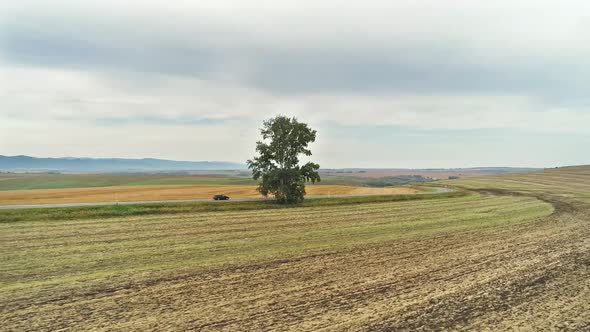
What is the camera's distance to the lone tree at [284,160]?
168 ft

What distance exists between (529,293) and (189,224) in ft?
86.6

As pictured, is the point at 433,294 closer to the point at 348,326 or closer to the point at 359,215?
the point at 348,326

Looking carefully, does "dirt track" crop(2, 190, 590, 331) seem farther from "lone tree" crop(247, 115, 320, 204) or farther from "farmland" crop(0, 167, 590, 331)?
"lone tree" crop(247, 115, 320, 204)

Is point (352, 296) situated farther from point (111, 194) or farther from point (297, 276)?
point (111, 194)

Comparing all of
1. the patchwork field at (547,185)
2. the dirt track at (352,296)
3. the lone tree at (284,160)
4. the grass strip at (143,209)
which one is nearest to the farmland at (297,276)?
the dirt track at (352,296)

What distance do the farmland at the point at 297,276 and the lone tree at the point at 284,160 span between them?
732 inches

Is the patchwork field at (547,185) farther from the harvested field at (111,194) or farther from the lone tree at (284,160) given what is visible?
the lone tree at (284,160)

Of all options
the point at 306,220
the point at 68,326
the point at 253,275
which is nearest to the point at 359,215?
the point at 306,220

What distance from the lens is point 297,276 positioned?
16578mm

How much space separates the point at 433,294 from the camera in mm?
14219

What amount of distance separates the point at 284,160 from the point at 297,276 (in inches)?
1424

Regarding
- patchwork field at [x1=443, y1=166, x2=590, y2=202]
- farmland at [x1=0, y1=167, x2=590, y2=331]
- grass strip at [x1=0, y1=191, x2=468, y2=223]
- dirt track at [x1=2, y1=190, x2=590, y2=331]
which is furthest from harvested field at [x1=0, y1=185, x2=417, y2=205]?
dirt track at [x1=2, y1=190, x2=590, y2=331]

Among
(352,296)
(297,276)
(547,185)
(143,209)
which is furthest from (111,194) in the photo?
(547,185)

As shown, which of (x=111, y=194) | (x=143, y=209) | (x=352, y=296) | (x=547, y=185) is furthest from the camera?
(x=547, y=185)
